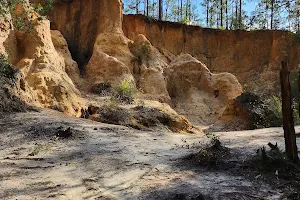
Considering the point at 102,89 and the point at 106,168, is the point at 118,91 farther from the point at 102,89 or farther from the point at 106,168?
the point at 106,168

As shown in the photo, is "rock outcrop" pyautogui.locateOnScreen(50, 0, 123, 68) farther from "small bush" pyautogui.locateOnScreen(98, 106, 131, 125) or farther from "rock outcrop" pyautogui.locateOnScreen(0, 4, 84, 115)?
"small bush" pyautogui.locateOnScreen(98, 106, 131, 125)

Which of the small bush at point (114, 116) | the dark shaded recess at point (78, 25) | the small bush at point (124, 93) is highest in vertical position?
the dark shaded recess at point (78, 25)

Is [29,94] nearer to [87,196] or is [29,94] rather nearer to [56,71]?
[56,71]

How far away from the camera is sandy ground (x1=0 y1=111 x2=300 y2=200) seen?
3.64 m

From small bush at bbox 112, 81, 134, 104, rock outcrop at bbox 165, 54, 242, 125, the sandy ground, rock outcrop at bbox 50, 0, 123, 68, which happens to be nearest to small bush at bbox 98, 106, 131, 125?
small bush at bbox 112, 81, 134, 104

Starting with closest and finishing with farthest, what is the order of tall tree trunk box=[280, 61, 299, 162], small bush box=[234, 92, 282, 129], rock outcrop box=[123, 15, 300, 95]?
tall tree trunk box=[280, 61, 299, 162]
small bush box=[234, 92, 282, 129]
rock outcrop box=[123, 15, 300, 95]

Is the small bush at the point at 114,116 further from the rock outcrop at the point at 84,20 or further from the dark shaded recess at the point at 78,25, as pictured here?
the rock outcrop at the point at 84,20

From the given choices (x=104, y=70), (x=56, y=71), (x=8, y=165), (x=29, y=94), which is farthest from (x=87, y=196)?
(x=104, y=70)

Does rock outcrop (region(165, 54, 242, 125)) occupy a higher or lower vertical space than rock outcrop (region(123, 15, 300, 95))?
lower

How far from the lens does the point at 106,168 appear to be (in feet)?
14.9

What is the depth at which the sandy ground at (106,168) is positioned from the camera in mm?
3639

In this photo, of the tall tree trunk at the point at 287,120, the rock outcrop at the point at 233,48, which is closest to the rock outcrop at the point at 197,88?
the rock outcrop at the point at 233,48

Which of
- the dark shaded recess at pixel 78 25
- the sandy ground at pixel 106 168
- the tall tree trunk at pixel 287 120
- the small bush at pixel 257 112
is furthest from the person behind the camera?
the dark shaded recess at pixel 78 25

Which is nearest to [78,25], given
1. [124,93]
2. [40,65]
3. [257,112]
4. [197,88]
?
[124,93]
